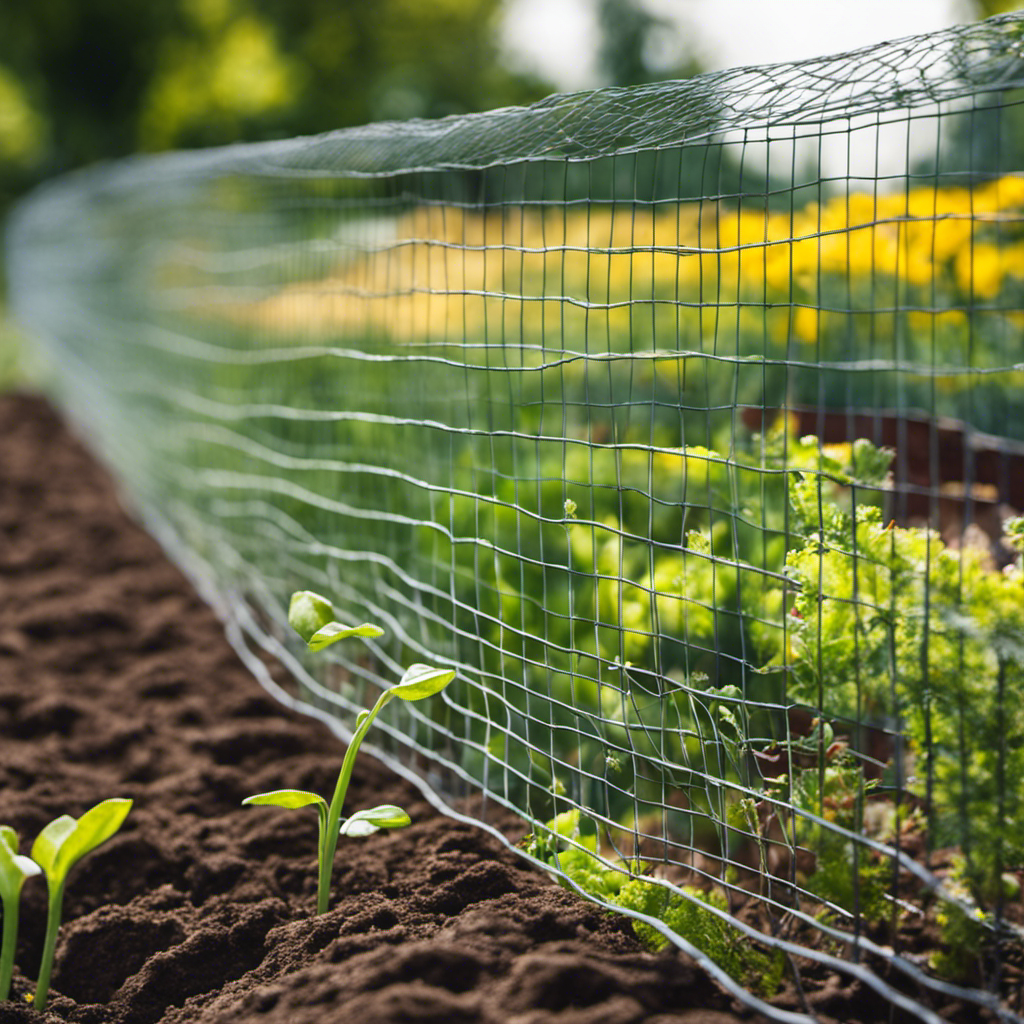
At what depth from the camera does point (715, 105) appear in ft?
4.32

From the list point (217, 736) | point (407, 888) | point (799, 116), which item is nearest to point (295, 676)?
point (217, 736)

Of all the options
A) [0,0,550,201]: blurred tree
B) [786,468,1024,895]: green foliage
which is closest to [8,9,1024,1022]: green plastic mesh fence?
[786,468,1024,895]: green foliage

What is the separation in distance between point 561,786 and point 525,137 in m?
0.99

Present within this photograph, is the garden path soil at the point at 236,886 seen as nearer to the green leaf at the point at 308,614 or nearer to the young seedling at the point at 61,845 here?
the young seedling at the point at 61,845

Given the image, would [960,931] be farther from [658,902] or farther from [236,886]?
[236,886]

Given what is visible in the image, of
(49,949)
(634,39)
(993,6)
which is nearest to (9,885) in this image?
(49,949)

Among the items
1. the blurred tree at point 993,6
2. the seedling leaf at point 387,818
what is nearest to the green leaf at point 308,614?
the seedling leaf at point 387,818

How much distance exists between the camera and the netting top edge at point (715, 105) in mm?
1114

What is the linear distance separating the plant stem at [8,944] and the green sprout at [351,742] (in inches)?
12.4

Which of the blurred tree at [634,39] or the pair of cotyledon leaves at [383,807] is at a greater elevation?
the blurred tree at [634,39]

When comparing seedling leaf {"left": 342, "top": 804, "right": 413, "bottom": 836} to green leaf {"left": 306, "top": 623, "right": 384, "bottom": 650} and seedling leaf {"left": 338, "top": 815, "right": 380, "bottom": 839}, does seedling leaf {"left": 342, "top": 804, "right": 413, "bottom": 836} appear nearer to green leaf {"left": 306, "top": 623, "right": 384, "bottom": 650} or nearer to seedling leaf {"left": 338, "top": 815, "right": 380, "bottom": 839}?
seedling leaf {"left": 338, "top": 815, "right": 380, "bottom": 839}

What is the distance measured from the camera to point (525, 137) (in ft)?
5.17

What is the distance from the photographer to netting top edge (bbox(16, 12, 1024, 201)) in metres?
1.11

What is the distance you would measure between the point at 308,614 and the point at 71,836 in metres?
0.42
